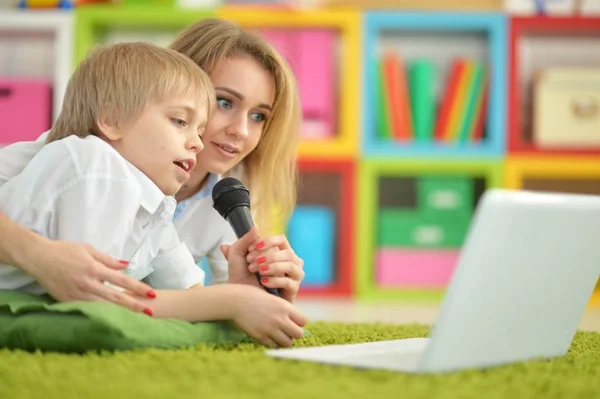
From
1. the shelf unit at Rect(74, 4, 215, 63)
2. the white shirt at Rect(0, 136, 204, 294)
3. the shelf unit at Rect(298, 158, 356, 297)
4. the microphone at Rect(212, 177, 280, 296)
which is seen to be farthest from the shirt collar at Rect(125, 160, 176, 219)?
the shelf unit at Rect(74, 4, 215, 63)

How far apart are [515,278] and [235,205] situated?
48 cm

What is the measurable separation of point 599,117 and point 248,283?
83.5 inches

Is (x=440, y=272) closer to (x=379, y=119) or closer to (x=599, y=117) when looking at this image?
(x=379, y=119)

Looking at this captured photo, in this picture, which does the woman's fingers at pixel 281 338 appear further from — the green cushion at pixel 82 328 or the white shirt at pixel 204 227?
the white shirt at pixel 204 227

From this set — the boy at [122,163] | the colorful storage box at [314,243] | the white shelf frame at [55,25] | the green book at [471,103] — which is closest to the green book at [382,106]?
the green book at [471,103]

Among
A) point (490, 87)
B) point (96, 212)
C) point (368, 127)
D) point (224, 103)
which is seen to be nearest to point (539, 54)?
point (490, 87)

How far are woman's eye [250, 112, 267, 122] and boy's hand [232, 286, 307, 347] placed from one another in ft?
1.82

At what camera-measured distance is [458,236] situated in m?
3.03

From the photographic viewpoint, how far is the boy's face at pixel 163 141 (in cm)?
126

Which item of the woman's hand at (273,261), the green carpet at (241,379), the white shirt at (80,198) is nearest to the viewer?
the green carpet at (241,379)

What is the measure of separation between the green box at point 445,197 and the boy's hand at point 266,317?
1.93 m

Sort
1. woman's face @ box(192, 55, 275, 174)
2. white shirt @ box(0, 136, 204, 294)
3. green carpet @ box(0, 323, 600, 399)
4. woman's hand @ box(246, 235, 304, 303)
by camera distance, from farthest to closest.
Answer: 1. woman's face @ box(192, 55, 275, 174)
2. woman's hand @ box(246, 235, 304, 303)
3. white shirt @ box(0, 136, 204, 294)
4. green carpet @ box(0, 323, 600, 399)

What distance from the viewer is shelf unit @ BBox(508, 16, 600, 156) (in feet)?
9.92

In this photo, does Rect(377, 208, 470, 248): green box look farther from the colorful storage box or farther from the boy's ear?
the boy's ear
